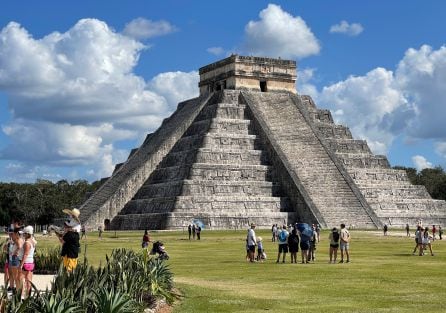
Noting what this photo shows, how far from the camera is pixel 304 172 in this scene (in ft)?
164

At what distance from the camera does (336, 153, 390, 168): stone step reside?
53.4 metres

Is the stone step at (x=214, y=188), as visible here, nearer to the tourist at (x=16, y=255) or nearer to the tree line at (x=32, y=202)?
the tourist at (x=16, y=255)

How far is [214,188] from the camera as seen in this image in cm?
4744

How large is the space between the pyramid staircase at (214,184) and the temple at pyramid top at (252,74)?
2810mm

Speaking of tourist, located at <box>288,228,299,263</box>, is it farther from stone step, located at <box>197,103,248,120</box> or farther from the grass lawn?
stone step, located at <box>197,103,248,120</box>

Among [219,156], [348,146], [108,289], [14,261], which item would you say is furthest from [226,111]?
[108,289]

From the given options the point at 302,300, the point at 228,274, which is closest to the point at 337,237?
the point at 228,274

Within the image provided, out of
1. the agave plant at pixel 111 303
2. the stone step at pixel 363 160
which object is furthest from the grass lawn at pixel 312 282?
the stone step at pixel 363 160

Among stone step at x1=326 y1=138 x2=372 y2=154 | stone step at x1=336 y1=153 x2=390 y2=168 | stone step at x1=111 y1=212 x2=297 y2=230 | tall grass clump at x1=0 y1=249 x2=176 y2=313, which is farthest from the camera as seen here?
stone step at x1=326 y1=138 x2=372 y2=154

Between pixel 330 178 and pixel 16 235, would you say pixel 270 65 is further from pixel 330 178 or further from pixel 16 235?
pixel 16 235

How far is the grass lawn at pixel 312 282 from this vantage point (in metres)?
13.2

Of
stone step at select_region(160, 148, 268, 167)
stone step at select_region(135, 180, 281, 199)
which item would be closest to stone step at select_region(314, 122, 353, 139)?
stone step at select_region(160, 148, 268, 167)

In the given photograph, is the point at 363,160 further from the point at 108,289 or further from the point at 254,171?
the point at 108,289

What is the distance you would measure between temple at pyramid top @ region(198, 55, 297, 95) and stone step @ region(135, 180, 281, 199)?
36.1ft
